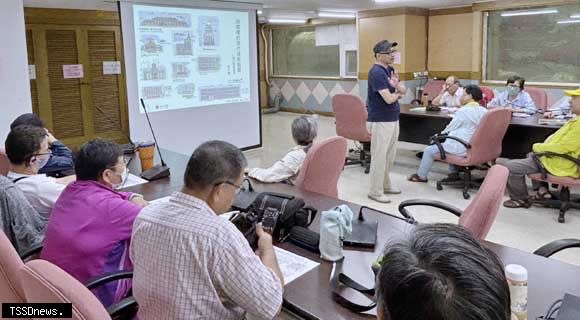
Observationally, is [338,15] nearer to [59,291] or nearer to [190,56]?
[190,56]

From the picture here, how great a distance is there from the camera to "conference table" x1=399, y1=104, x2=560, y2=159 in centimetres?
514

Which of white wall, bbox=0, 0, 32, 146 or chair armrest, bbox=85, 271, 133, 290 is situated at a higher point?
white wall, bbox=0, 0, 32, 146

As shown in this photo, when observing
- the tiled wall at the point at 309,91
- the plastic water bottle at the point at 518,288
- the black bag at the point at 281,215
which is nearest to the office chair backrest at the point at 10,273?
the black bag at the point at 281,215

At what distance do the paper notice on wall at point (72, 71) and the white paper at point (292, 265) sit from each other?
6.18m

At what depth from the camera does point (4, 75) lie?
426 cm

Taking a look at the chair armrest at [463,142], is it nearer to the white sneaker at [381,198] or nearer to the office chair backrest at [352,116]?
the white sneaker at [381,198]

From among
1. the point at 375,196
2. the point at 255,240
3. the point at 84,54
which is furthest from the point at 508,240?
the point at 84,54

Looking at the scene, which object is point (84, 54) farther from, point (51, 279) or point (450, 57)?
point (51, 279)

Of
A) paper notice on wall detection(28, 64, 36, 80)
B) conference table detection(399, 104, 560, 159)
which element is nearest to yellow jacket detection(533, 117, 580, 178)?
conference table detection(399, 104, 560, 159)

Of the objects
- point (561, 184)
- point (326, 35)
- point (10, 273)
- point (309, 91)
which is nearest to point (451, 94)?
point (561, 184)

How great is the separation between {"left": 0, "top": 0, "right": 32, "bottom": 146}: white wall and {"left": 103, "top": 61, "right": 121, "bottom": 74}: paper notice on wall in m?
3.11

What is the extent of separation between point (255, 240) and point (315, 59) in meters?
9.68

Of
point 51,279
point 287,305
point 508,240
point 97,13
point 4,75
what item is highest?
point 97,13

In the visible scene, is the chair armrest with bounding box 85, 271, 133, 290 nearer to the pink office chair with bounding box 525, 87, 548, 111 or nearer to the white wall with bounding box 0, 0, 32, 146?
the white wall with bounding box 0, 0, 32, 146
